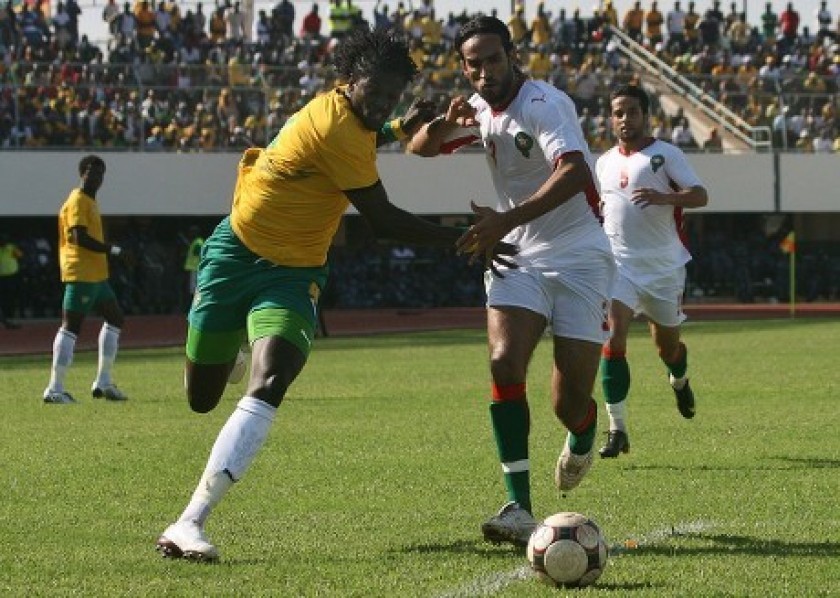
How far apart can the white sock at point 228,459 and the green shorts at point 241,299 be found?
1.61ft

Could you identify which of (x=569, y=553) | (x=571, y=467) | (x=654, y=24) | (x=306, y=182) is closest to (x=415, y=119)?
(x=306, y=182)

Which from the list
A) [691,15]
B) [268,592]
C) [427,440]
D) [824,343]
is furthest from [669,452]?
[691,15]

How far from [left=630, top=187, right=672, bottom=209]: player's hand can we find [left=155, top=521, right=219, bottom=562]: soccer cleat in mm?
6147

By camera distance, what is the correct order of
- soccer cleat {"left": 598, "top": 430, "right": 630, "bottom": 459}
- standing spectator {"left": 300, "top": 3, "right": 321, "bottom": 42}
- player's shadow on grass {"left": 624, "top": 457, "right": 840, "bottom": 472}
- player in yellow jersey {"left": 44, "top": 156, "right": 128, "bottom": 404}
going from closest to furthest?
player's shadow on grass {"left": 624, "top": 457, "right": 840, "bottom": 472} < soccer cleat {"left": 598, "top": 430, "right": 630, "bottom": 459} < player in yellow jersey {"left": 44, "top": 156, "right": 128, "bottom": 404} < standing spectator {"left": 300, "top": 3, "right": 321, "bottom": 42}

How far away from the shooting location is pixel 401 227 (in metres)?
8.92

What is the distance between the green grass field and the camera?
25.9 ft

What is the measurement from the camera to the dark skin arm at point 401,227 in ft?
29.2

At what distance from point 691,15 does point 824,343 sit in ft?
80.6

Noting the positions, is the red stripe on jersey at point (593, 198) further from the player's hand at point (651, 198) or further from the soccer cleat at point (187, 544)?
the player's hand at point (651, 198)

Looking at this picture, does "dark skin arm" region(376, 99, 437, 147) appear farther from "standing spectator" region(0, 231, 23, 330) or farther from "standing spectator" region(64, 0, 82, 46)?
"standing spectator" region(64, 0, 82, 46)

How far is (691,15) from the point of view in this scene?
51.5m

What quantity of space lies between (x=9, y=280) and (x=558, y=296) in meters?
32.0

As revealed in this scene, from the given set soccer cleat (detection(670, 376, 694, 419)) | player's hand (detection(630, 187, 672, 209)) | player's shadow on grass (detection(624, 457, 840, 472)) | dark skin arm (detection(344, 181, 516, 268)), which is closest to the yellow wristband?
dark skin arm (detection(344, 181, 516, 268))

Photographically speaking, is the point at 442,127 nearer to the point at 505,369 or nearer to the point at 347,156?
the point at 347,156
